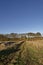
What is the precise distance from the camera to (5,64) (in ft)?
43.8

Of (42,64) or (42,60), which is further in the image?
(42,60)

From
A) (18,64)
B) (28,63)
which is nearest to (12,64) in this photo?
(18,64)

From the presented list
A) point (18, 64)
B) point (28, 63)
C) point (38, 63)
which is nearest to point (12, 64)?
point (18, 64)

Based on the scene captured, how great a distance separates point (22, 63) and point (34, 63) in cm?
102

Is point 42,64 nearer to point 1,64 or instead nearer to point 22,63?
point 22,63

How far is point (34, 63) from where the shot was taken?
1359 centimetres

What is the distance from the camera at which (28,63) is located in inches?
533

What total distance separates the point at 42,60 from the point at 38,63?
870 mm

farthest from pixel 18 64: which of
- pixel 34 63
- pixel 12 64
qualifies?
pixel 34 63

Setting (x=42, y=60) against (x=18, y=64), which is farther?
(x=42, y=60)

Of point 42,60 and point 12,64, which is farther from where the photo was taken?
point 42,60

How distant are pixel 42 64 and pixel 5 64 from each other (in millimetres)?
3055

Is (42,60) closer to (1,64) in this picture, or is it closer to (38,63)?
(38,63)

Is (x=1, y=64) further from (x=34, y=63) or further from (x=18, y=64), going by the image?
(x=34, y=63)
